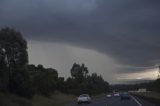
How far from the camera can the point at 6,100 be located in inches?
2781

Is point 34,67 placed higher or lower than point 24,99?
higher

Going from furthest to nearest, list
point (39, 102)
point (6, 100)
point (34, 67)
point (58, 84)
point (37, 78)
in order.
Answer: point (58, 84) < point (34, 67) < point (37, 78) < point (39, 102) < point (6, 100)

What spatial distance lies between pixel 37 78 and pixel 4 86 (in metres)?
17.7

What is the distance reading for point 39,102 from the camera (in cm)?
8506

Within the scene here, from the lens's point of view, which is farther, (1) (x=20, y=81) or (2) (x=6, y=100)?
(1) (x=20, y=81)

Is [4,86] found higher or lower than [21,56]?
lower

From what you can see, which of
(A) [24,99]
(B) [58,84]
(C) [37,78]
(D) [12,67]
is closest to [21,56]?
(D) [12,67]

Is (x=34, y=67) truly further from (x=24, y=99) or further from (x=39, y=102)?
(x=24, y=99)

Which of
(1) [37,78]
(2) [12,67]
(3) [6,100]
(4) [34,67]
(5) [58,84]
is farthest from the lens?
(5) [58,84]

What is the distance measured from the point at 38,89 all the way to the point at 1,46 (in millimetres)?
19248

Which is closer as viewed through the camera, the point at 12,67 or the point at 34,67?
the point at 12,67

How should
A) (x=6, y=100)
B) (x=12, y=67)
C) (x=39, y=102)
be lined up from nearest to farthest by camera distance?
(x=6, y=100) < (x=12, y=67) < (x=39, y=102)

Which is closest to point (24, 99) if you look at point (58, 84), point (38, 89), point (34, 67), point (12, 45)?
point (12, 45)

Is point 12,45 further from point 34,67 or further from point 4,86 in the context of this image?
point 34,67
